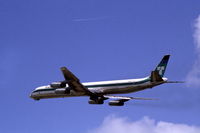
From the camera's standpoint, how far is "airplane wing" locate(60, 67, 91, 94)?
77075 millimetres

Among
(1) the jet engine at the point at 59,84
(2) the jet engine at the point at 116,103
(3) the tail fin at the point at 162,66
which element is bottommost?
(2) the jet engine at the point at 116,103

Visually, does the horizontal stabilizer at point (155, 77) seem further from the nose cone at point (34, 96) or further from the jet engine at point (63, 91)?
the nose cone at point (34, 96)

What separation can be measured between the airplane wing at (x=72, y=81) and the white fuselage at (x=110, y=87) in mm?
1605

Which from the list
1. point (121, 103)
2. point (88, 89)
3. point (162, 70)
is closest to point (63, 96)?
point (88, 89)

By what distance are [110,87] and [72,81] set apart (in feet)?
21.9

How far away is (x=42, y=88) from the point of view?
89.4 m

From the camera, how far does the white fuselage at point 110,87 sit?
253 feet

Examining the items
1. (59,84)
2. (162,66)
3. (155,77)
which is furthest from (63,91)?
(162,66)

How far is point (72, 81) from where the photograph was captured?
79.2 metres

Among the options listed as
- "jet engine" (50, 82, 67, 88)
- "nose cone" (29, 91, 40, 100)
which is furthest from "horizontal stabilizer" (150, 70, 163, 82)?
"nose cone" (29, 91, 40, 100)

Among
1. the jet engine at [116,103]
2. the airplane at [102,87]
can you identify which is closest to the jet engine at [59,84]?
the airplane at [102,87]

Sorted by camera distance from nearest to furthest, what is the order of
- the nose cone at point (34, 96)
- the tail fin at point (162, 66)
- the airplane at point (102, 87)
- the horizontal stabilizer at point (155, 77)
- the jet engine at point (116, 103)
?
the horizontal stabilizer at point (155, 77) → the airplane at point (102, 87) → the tail fin at point (162, 66) → the jet engine at point (116, 103) → the nose cone at point (34, 96)

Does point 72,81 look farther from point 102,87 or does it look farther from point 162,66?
point 162,66

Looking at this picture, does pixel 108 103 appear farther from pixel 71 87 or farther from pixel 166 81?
pixel 166 81
